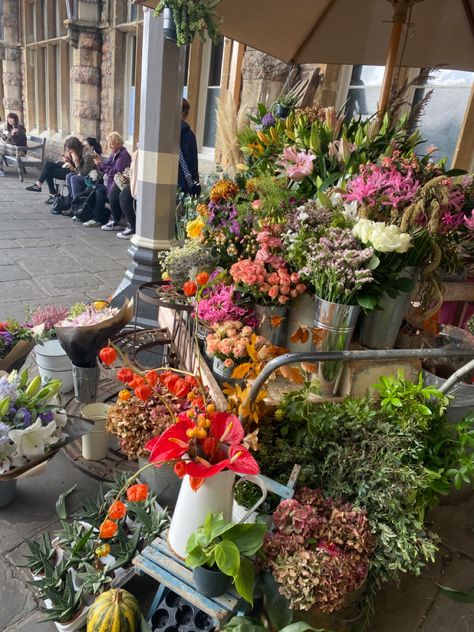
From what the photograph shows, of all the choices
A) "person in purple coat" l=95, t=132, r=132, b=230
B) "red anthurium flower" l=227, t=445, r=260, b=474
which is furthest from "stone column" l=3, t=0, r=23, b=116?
"red anthurium flower" l=227, t=445, r=260, b=474

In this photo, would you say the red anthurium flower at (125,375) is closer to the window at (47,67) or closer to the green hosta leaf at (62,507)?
the green hosta leaf at (62,507)

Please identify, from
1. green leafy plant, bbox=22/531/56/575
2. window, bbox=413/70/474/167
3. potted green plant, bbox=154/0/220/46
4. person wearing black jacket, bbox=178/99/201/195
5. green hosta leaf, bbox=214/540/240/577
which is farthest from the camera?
person wearing black jacket, bbox=178/99/201/195

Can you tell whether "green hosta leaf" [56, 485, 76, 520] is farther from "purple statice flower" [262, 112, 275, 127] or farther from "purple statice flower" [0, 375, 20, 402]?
"purple statice flower" [262, 112, 275, 127]

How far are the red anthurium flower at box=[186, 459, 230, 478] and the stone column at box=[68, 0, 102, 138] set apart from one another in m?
11.2

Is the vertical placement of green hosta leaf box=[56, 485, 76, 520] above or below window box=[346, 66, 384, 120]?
below

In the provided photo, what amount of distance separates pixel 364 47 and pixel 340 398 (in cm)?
317

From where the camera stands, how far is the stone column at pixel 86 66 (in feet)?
32.8

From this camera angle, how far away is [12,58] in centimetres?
1575

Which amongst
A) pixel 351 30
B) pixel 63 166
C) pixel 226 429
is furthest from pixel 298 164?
pixel 63 166

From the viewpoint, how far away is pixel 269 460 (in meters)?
1.77

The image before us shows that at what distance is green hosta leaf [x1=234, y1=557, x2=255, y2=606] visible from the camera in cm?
127

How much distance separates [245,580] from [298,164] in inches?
64.0

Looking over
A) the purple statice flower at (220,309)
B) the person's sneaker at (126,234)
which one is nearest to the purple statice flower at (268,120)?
the purple statice flower at (220,309)

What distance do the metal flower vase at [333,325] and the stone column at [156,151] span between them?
2.05 metres
